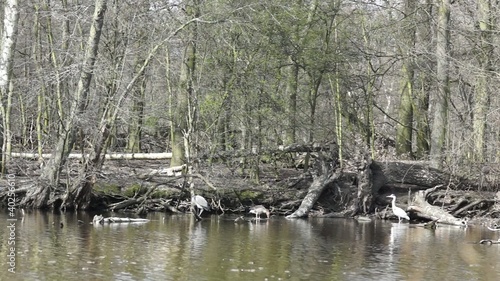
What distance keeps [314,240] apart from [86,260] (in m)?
5.22

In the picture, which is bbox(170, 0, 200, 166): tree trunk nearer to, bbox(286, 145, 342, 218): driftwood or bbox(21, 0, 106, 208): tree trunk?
bbox(21, 0, 106, 208): tree trunk

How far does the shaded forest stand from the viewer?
18984mm

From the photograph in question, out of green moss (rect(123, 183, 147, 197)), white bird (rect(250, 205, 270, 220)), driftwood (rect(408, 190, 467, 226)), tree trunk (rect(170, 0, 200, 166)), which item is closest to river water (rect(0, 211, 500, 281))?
driftwood (rect(408, 190, 467, 226))

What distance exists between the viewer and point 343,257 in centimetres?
1305

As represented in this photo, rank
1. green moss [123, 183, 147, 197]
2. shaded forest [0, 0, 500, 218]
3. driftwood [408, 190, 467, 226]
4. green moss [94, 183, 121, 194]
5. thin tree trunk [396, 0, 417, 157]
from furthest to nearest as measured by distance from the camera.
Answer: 1. thin tree trunk [396, 0, 417, 157]
2. green moss [123, 183, 147, 197]
3. green moss [94, 183, 121, 194]
4. driftwood [408, 190, 467, 226]
5. shaded forest [0, 0, 500, 218]

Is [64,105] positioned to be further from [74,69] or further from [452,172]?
[452,172]

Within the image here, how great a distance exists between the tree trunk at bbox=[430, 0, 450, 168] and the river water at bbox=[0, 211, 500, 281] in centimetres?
471

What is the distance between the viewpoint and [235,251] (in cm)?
1311

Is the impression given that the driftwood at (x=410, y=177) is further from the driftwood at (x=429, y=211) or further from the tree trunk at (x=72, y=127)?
Answer: the tree trunk at (x=72, y=127)

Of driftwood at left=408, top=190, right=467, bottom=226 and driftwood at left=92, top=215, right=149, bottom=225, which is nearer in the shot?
driftwood at left=92, top=215, right=149, bottom=225

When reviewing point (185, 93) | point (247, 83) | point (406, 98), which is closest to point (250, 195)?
point (247, 83)

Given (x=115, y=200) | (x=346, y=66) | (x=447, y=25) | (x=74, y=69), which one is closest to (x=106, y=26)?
(x=74, y=69)

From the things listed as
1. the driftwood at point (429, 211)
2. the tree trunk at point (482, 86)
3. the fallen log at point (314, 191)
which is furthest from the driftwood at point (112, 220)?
the tree trunk at point (482, 86)

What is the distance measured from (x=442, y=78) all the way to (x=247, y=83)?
6.01 metres
